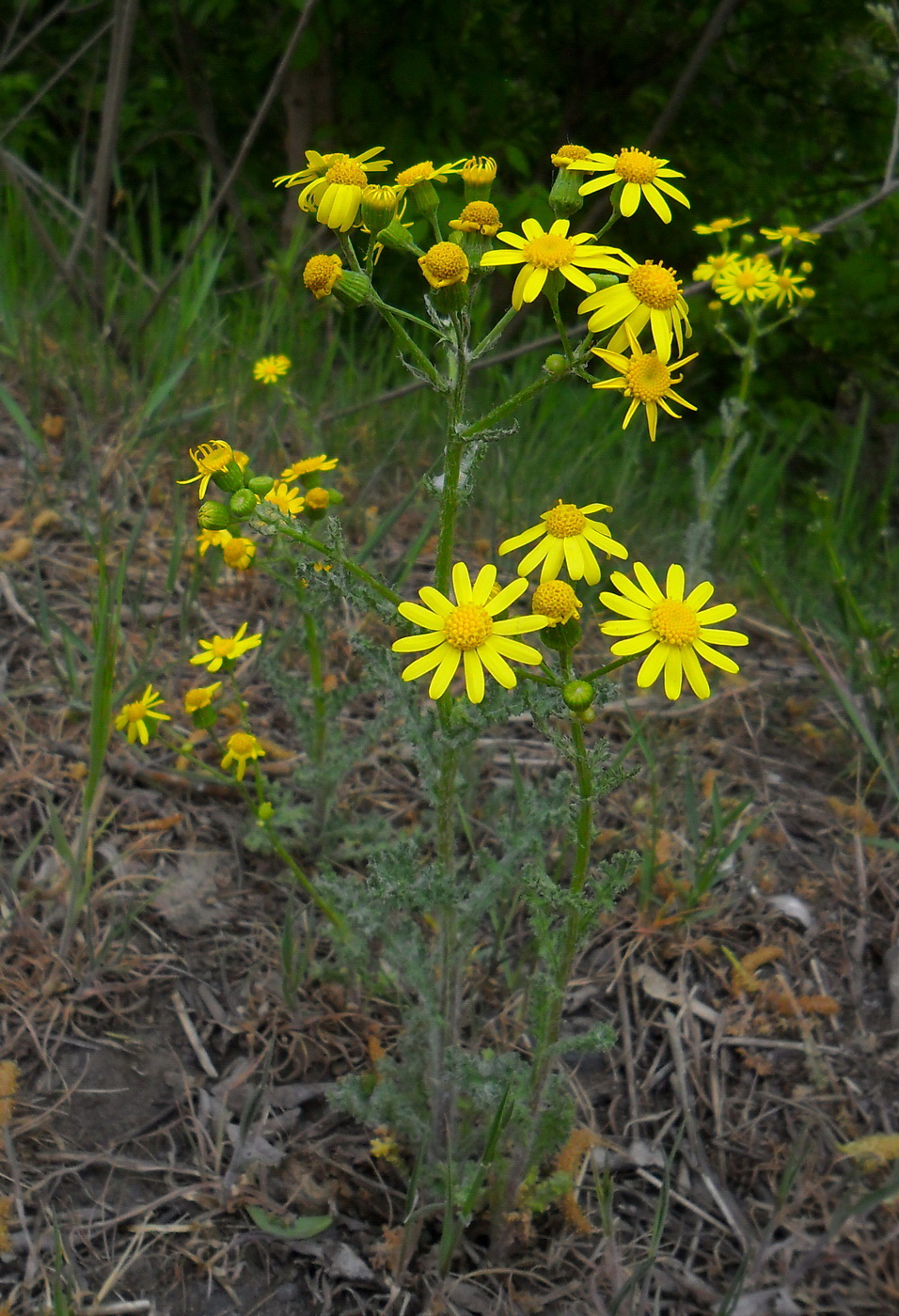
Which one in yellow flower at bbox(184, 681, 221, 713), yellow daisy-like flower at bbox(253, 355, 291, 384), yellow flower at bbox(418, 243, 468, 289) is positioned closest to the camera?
yellow flower at bbox(418, 243, 468, 289)

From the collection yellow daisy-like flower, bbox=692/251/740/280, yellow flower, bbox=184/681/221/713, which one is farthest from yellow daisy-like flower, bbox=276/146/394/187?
yellow daisy-like flower, bbox=692/251/740/280

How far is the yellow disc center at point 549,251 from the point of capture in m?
1.20

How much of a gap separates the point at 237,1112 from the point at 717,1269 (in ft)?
2.89

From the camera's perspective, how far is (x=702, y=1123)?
5.92 feet

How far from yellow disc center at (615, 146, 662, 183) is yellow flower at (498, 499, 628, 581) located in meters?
0.48

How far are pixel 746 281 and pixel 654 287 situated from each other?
158 centimetres

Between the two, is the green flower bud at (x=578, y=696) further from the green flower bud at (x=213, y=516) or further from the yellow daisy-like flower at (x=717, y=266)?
the yellow daisy-like flower at (x=717, y=266)

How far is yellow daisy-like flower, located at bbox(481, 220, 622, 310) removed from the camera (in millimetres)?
1192

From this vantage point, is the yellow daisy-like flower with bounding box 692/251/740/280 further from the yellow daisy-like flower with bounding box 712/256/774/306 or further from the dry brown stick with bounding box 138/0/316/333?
the dry brown stick with bounding box 138/0/316/333

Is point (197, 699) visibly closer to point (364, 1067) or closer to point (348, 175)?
point (364, 1067)

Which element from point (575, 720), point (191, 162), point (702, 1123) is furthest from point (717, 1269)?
point (191, 162)

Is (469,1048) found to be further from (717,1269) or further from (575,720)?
(575,720)

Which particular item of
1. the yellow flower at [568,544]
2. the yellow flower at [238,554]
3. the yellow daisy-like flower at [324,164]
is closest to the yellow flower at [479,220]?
the yellow daisy-like flower at [324,164]

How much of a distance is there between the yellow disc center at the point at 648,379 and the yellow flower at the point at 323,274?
0.42 m
